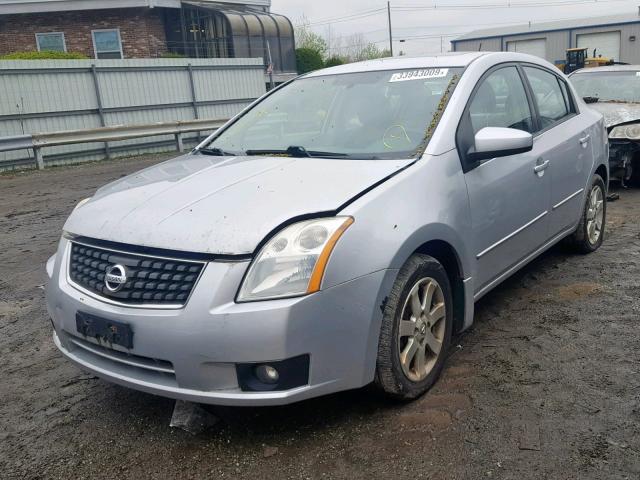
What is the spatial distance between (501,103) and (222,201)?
2088 millimetres

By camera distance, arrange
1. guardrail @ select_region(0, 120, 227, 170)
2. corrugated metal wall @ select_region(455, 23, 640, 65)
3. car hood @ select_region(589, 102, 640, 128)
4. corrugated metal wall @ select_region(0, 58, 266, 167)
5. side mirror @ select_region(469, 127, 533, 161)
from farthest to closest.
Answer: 1. corrugated metal wall @ select_region(455, 23, 640, 65)
2. corrugated metal wall @ select_region(0, 58, 266, 167)
3. guardrail @ select_region(0, 120, 227, 170)
4. car hood @ select_region(589, 102, 640, 128)
5. side mirror @ select_region(469, 127, 533, 161)

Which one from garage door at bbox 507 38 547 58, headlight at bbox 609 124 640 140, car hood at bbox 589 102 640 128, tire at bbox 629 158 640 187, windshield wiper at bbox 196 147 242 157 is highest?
garage door at bbox 507 38 547 58

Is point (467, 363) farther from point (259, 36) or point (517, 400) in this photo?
point (259, 36)

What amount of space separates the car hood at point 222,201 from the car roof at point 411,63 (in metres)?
1.04

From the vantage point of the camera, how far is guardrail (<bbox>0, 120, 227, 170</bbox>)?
479 inches

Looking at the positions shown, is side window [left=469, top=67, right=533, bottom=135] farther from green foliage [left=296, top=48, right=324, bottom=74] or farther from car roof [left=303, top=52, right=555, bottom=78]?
green foliage [left=296, top=48, right=324, bottom=74]

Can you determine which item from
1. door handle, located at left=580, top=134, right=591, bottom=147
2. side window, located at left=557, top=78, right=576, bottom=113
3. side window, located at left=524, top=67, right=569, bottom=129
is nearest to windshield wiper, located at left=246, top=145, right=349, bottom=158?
side window, located at left=524, top=67, right=569, bottom=129

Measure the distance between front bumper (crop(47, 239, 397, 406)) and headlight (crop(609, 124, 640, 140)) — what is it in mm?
5941

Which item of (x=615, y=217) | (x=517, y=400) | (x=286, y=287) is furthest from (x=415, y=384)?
(x=615, y=217)

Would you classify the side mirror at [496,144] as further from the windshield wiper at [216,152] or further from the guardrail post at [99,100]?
the guardrail post at [99,100]

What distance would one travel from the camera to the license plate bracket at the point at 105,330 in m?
2.57

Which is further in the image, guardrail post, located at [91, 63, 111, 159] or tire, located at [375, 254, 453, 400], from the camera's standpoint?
guardrail post, located at [91, 63, 111, 159]

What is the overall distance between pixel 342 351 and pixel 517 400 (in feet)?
3.24

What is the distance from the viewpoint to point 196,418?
289 cm
